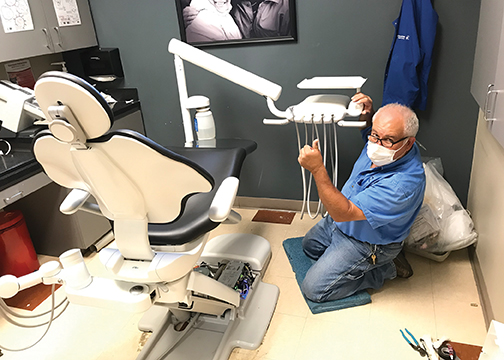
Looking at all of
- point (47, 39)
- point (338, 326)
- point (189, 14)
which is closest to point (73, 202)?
point (338, 326)

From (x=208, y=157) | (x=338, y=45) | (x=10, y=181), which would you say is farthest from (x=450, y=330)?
(x=10, y=181)

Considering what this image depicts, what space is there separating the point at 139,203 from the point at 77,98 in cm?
37

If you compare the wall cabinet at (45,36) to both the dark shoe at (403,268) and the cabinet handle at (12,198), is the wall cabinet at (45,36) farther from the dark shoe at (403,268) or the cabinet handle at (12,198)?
the dark shoe at (403,268)

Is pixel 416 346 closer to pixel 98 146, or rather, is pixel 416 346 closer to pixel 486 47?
pixel 486 47

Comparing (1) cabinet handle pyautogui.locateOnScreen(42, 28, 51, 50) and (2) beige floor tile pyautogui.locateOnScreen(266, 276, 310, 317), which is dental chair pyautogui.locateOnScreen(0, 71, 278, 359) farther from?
(1) cabinet handle pyautogui.locateOnScreen(42, 28, 51, 50)

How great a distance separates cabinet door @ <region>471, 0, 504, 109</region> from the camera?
5.12 feet

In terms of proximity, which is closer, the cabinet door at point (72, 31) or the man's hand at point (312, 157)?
the man's hand at point (312, 157)

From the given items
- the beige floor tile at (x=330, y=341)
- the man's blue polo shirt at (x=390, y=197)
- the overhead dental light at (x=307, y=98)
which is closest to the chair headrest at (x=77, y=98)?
the overhead dental light at (x=307, y=98)

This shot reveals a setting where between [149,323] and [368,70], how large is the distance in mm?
1794

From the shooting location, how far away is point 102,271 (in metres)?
2.29

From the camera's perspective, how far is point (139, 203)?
119 centimetres

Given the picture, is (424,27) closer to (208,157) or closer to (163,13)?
(208,157)

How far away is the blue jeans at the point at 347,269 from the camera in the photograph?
6.15ft

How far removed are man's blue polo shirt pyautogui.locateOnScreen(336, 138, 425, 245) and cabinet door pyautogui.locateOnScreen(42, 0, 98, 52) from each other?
6.46ft
